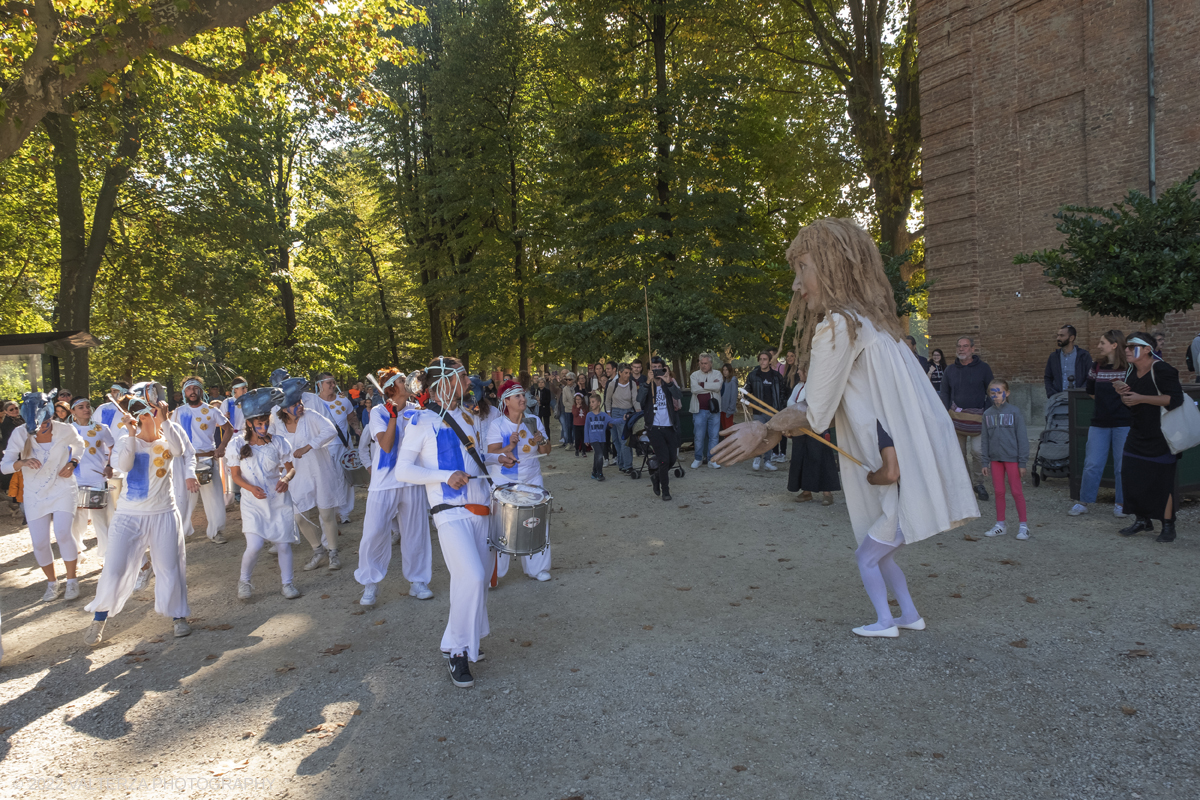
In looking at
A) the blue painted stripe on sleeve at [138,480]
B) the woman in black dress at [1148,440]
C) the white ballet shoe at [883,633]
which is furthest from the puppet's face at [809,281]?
the blue painted stripe on sleeve at [138,480]

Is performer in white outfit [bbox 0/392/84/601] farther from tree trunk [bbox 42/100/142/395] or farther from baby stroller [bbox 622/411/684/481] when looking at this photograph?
tree trunk [bbox 42/100/142/395]

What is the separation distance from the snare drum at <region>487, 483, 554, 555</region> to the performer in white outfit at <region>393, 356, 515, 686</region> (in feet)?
0.29

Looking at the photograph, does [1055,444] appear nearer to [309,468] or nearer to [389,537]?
[389,537]

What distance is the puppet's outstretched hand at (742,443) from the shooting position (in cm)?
425

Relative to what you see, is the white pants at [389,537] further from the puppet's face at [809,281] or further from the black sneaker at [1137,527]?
the black sneaker at [1137,527]

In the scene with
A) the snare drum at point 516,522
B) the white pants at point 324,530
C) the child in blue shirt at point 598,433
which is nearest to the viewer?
the snare drum at point 516,522

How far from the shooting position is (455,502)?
4785mm

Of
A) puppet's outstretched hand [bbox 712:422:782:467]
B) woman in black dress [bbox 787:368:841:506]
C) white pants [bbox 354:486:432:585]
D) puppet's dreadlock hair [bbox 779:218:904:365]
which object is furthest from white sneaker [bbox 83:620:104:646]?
woman in black dress [bbox 787:368:841:506]

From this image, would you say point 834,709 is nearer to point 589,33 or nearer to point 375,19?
point 375,19

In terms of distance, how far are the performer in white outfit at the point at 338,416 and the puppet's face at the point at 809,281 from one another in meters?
6.10

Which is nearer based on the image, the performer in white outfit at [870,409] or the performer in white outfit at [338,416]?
the performer in white outfit at [870,409]

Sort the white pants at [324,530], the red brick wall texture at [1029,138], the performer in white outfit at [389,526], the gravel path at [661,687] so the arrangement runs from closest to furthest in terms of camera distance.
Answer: the gravel path at [661,687] → the performer in white outfit at [389,526] → the white pants at [324,530] → the red brick wall texture at [1029,138]

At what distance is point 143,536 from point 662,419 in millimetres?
6993

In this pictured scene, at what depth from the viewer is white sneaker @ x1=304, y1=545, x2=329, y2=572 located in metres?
8.01
